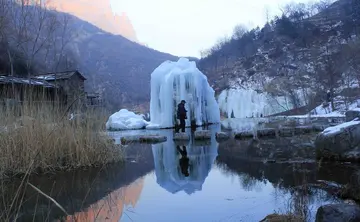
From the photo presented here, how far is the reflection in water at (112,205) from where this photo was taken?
3.37 meters

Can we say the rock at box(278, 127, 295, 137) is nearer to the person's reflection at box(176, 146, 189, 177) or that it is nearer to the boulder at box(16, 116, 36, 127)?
the person's reflection at box(176, 146, 189, 177)

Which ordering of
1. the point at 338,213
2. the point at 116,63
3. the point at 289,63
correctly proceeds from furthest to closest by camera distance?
the point at 116,63
the point at 289,63
the point at 338,213

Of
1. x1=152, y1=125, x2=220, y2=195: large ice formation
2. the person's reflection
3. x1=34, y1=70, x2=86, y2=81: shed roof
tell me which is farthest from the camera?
x1=34, y1=70, x2=86, y2=81: shed roof

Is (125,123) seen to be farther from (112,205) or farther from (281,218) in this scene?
(281,218)

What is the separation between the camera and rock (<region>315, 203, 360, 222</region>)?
2.68 meters

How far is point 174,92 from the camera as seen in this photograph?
1870 centimetres

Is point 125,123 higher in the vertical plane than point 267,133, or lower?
higher

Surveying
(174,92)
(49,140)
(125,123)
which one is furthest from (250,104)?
(49,140)

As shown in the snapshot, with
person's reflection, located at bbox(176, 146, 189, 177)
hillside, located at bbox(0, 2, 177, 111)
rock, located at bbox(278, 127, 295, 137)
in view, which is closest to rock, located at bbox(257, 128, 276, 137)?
rock, located at bbox(278, 127, 295, 137)

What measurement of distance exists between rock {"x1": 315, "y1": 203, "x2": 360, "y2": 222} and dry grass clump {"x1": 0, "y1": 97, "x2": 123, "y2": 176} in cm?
387

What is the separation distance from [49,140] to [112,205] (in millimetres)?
2359

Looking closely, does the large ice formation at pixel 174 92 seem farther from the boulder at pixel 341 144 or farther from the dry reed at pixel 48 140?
the boulder at pixel 341 144

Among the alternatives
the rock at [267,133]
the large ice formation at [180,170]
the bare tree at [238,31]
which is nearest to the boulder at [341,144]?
the large ice formation at [180,170]

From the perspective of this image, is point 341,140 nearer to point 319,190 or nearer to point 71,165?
point 319,190
